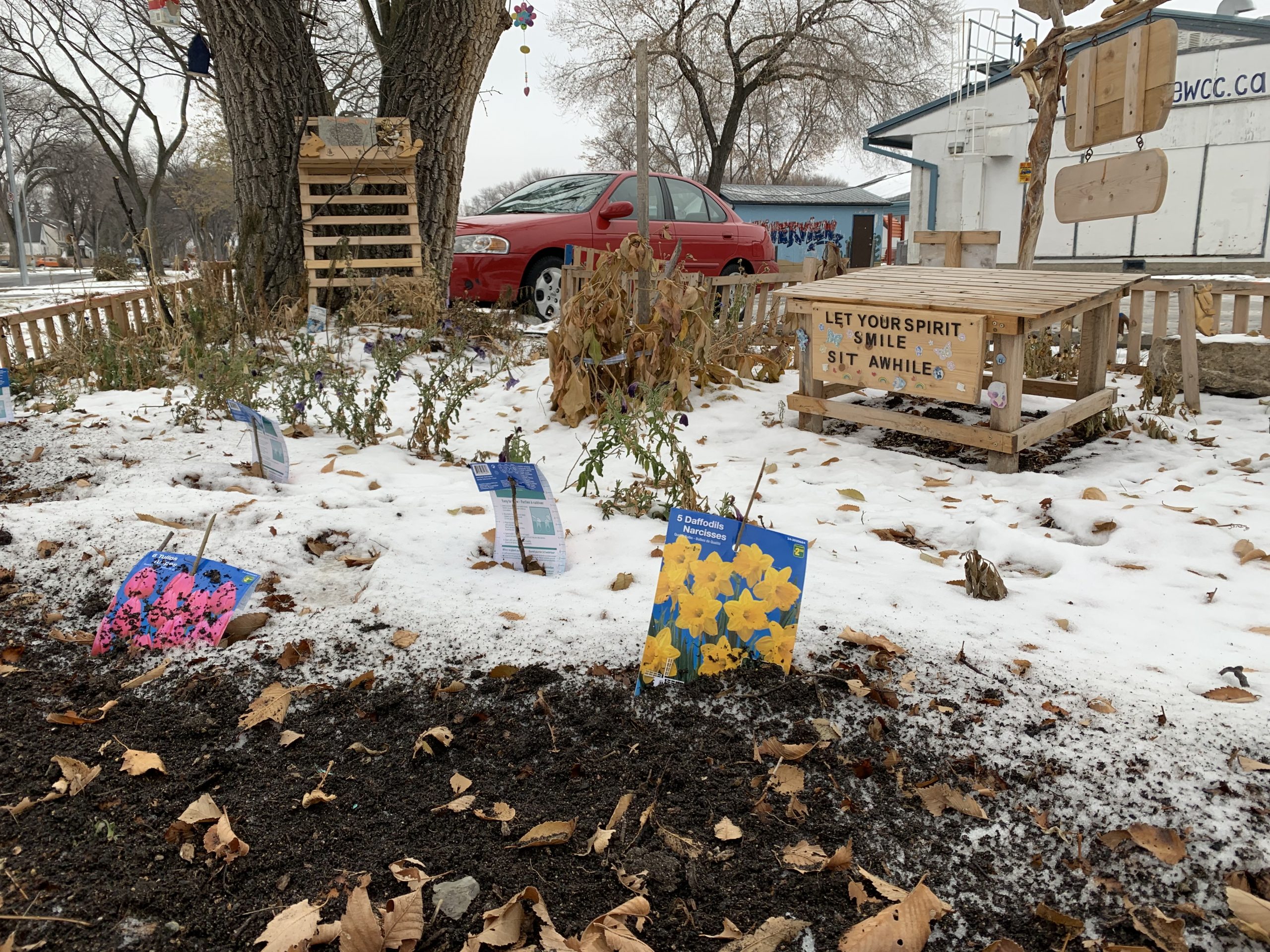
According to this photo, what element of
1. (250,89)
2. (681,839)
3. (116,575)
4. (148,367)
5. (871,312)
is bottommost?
(681,839)

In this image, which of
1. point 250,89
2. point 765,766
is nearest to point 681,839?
point 765,766

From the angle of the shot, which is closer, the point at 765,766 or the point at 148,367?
the point at 765,766

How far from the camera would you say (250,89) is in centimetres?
700

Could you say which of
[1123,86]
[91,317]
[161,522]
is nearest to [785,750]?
[161,522]

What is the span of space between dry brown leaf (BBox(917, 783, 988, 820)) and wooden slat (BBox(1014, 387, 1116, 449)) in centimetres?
270

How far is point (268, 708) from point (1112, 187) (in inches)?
182

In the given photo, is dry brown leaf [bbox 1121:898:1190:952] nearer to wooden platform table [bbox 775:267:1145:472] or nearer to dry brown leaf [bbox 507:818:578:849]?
dry brown leaf [bbox 507:818:578:849]

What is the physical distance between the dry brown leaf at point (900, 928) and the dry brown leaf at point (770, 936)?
0.07m

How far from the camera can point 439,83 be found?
753 cm

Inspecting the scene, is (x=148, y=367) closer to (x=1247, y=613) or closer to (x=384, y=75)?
(x=384, y=75)

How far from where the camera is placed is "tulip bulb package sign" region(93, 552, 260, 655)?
2.34 meters

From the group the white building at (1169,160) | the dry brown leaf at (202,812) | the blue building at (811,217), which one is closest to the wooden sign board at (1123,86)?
the dry brown leaf at (202,812)

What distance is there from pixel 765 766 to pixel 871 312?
3.10 m

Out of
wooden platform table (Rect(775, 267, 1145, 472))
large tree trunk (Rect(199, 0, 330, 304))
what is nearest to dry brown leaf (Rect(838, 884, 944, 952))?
wooden platform table (Rect(775, 267, 1145, 472))
